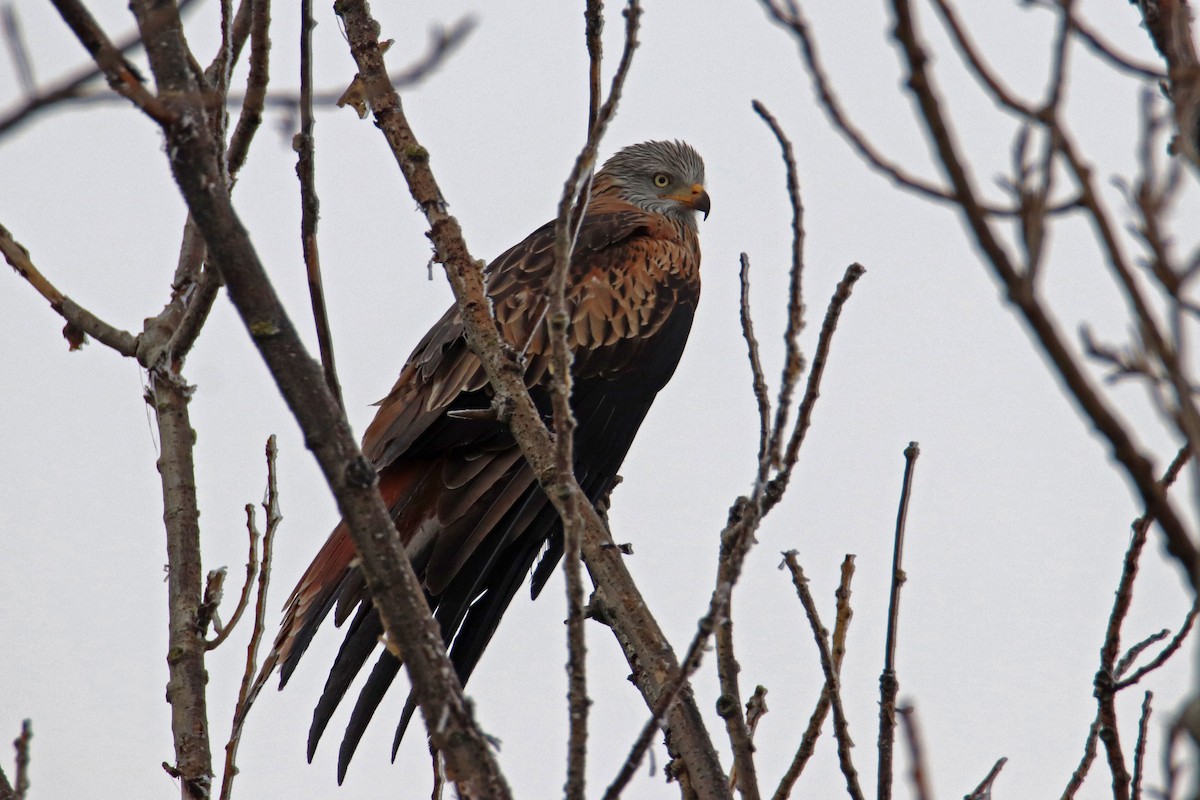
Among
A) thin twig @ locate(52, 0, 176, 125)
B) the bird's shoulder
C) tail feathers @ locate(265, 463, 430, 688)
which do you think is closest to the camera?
thin twig @ locate(52, 0, 176, 125)

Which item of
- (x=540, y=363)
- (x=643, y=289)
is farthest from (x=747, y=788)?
(x=643, y=289)

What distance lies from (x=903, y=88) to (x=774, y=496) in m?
1.12

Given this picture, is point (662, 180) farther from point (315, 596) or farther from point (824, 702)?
point (824, 702)

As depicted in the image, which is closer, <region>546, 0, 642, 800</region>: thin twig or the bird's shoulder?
<region>546, 0, 642, 800</region>: thin twig

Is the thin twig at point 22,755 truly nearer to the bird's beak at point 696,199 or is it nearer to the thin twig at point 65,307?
the thin twig at point 65,307

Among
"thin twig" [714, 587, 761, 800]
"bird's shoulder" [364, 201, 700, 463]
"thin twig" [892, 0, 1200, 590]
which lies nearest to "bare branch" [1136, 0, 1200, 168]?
"thin twig" [892, 0, 1200, 590]

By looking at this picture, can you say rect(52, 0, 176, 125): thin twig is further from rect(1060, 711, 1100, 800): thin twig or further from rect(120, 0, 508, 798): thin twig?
rect(1060, 711, 1100, 800): thin twig

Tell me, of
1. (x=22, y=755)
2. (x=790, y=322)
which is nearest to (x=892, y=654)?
(x=790, y=322)

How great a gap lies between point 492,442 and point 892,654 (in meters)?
2.39

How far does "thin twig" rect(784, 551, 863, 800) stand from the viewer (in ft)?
8.57

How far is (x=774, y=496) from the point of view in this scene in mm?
2459

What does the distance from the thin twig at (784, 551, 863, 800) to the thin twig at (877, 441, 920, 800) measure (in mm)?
76

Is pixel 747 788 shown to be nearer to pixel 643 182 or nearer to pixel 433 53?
pixel 433 53

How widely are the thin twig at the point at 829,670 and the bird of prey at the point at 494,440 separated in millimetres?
817
